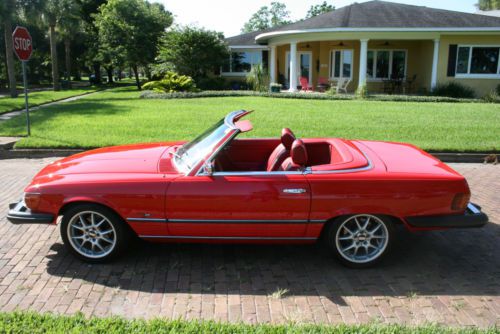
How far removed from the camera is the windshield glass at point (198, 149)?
13.6 ft

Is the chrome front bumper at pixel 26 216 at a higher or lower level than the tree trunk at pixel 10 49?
lower

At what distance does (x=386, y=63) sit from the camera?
24.0 meters

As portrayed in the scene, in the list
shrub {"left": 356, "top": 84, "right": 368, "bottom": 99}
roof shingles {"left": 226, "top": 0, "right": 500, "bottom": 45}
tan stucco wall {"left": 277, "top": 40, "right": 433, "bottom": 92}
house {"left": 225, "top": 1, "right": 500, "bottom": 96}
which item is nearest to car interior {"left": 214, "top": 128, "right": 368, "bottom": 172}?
shrub {"left": 356, "top": 84, "right": 368, "bottom": 99}

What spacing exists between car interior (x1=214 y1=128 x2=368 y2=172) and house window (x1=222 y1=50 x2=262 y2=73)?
80.7ft

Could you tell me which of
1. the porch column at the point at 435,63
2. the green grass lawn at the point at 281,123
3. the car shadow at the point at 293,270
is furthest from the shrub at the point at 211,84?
the car shadow at the point at 293,270

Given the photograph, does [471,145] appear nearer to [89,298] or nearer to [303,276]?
[303,276]

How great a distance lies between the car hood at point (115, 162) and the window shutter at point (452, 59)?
20265 mm

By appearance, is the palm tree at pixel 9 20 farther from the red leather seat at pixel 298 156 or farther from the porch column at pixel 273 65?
the red leather seat at pixel 298 156

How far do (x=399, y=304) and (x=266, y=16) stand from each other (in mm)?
100852

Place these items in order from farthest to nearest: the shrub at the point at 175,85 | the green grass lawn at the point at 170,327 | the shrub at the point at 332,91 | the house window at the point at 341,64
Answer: the house window at the point at 341,64
the shrub at the point at 175,85
the shrub at the point at 332,91
the green grass lawn at the point at 170,327

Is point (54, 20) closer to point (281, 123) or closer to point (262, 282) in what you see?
point (281, 123)

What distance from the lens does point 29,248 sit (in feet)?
15.3

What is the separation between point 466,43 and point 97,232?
72.9ft

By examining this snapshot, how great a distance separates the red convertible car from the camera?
12.8 feet
